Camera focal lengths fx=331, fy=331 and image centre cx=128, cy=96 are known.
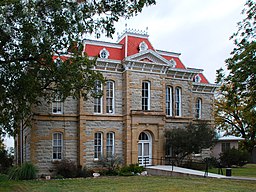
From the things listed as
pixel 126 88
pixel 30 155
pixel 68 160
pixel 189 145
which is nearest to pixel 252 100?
pixel 189 145

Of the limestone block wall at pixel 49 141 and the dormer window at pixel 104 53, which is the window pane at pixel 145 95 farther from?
the limestone block wall at pixel 49 141

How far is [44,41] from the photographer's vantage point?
1497 centimetres

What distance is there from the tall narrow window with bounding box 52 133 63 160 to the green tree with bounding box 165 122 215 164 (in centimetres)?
871

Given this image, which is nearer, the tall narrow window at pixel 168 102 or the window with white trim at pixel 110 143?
the window with white trim at pixel 110 143

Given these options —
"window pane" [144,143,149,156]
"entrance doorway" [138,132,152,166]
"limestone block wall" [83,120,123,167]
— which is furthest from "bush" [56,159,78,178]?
"window pane" [144,143,149,156]

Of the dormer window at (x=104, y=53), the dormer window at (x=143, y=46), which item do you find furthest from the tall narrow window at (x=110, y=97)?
the dormer window at (x=143, y=46)

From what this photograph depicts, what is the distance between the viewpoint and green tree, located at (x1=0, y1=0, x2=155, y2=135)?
14.5 meters

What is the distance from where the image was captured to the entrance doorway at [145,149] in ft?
90.8

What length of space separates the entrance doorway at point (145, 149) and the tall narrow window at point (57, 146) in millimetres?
6543

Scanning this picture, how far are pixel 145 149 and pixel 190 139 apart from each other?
13.6ft

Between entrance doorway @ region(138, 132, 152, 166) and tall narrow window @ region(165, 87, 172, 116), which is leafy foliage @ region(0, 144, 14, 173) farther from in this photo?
tall narrow window @ region(165, 87, 172, 116)

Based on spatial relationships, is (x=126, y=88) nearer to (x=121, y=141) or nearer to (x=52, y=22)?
(x=121, y=141)

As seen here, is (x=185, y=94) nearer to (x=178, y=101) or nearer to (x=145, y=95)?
→ (x=178, y=101)

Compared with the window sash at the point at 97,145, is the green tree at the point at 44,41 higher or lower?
higher
